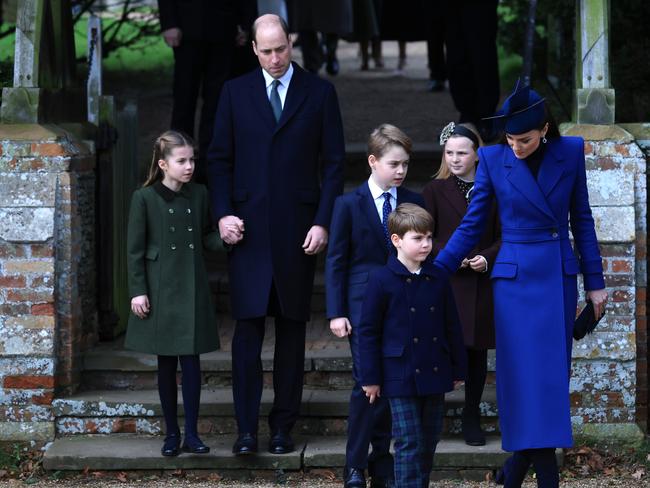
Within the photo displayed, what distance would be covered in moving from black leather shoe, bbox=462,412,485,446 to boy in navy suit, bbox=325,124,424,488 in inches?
27.8

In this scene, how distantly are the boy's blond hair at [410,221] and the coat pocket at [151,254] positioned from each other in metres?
1.37

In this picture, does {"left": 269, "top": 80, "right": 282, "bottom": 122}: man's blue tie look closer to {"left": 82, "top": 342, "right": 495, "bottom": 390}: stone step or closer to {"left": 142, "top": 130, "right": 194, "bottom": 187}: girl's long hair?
{"left": 142, "top": 130, "right": 194, "bottom": 187}: girl's long hair

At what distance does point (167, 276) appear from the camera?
6.38 m

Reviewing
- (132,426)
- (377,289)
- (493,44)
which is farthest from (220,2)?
(377,289)

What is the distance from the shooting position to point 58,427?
692 centimetres

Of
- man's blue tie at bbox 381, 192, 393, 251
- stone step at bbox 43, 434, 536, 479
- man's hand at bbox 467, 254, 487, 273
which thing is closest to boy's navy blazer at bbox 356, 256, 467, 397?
man's blue tie at bbox 381, 192, 393, 251

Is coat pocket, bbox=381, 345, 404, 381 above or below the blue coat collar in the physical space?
below

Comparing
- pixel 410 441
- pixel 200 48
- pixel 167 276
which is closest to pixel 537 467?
pixel 410 441

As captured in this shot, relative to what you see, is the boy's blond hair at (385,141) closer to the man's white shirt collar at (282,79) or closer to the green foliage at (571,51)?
the man's white shirt collar at (282,79)

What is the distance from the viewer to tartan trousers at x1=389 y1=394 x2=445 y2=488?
5.51 metres

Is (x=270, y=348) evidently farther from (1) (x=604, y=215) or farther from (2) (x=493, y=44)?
(2) (x=493, y=44)

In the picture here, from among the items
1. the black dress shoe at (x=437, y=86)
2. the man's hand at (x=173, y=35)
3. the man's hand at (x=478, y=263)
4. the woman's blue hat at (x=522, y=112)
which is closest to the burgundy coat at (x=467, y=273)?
the man's hand at (x=478, y=263)

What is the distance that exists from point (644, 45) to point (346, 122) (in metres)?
2.71

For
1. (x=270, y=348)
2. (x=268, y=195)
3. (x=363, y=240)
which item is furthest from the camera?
(x=270, y=348)
